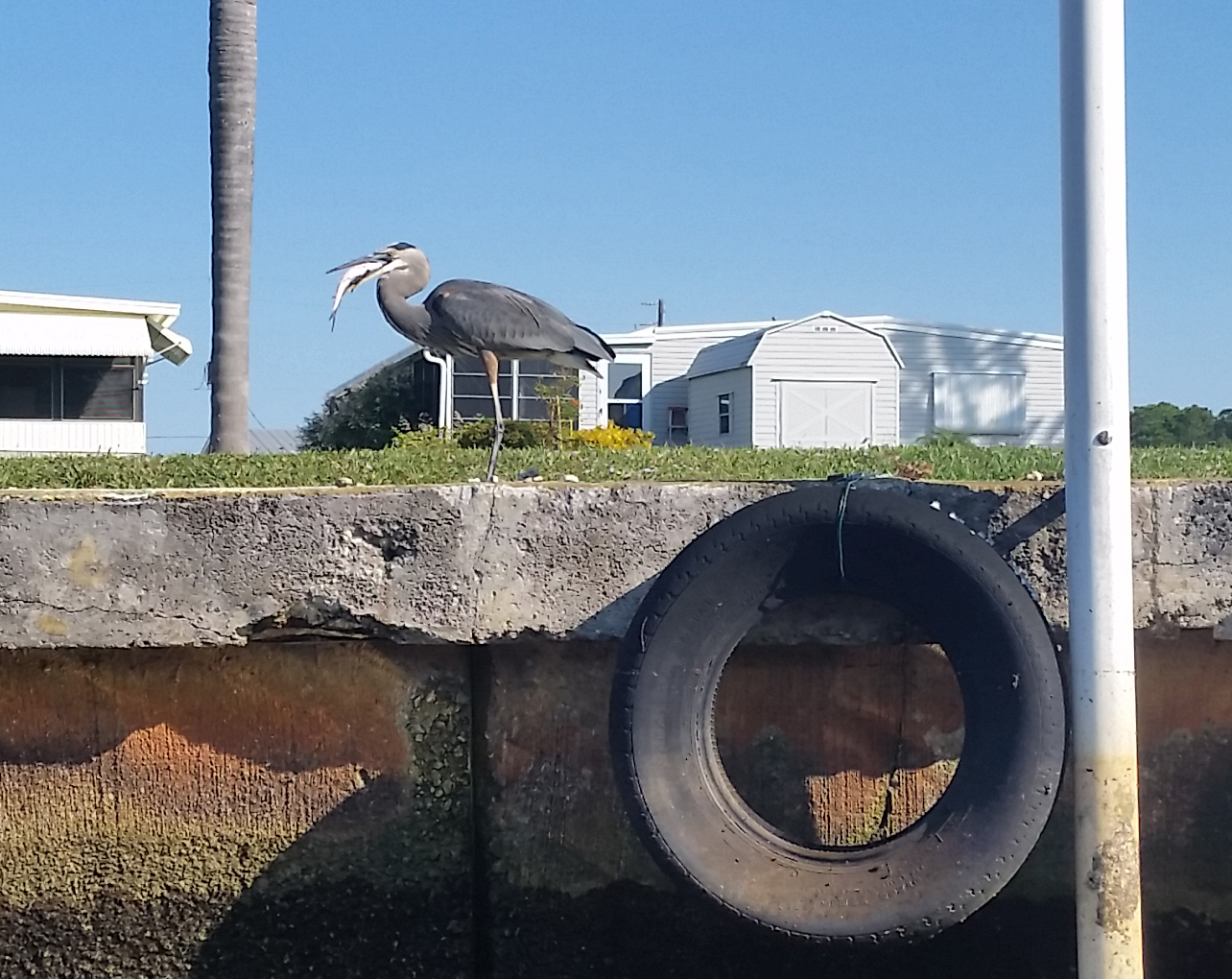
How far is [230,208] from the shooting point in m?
11.6

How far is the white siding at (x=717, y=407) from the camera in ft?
82.3

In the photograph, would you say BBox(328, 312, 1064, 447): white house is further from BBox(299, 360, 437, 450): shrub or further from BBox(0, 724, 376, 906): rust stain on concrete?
BBox(0, 724, 376, 906): rust stain on concrete

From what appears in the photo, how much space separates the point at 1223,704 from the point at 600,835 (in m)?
1.87

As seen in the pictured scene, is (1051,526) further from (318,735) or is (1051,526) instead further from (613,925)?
(318,735)

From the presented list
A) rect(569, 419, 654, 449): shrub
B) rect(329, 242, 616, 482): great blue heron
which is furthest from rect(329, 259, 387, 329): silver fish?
rect(569, 419, 654, 449): shrub

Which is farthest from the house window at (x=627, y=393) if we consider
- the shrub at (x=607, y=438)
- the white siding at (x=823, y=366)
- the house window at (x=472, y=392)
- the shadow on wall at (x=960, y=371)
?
the shrub at (x=607, y=438)

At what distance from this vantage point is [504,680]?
4.23 metres

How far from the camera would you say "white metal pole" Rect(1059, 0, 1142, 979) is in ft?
11.5

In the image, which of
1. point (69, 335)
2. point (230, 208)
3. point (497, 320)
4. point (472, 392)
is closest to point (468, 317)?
point (497, 320)

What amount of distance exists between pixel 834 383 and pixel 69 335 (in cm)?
1279

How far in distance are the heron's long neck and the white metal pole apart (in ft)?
11.4

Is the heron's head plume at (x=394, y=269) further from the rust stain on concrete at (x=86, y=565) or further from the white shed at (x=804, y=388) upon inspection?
the white shed at (x=804, y=388)

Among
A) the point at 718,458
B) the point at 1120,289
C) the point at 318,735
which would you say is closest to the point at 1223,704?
the point at 1120,289

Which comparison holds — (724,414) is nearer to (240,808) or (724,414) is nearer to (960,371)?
(960,371)
